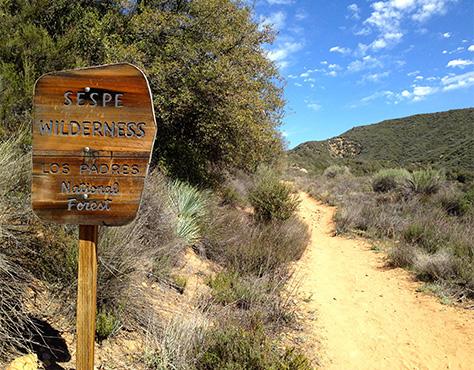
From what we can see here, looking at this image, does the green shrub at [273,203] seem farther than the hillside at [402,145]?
No

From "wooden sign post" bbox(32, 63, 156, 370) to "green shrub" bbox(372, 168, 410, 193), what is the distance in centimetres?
1562

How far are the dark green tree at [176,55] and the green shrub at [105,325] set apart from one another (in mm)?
5200

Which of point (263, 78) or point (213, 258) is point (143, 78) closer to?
point (213, 258)

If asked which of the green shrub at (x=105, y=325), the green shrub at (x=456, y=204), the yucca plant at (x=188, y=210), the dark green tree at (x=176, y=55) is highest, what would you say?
the dark green tree at (x=176, y=55)

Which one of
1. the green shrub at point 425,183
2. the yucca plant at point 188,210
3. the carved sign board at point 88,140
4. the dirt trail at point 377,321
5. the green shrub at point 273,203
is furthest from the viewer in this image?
the green shrub at point 425,183

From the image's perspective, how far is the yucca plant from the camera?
6.59 meters

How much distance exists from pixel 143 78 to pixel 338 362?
12.7 feet

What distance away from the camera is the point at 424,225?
8992 millimetres

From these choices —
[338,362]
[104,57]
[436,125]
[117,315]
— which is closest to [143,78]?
[117,315]

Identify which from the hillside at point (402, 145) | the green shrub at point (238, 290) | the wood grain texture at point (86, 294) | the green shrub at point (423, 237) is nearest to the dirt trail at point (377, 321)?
the green shrub at point (238, 290)

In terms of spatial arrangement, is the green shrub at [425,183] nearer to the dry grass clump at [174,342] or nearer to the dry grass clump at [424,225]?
the dry grass clump at [424,225]

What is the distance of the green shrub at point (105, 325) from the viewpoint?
11.0 feet

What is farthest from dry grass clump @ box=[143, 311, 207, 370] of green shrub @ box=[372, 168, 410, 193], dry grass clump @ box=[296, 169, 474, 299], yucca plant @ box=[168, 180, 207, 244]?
green shrub @ box=[372, 168, 410, 193]

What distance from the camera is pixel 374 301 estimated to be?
6.18 metres
